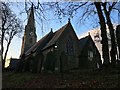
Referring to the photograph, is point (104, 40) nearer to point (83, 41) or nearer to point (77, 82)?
point (77, 82)

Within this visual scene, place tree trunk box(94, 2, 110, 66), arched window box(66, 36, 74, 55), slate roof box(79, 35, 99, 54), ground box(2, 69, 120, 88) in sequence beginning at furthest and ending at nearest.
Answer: slate roof box(79, 35, 99, 54), arched window box(66, 36, 74, 55), tree trunk box(94, 2, 110, 66), ground box(2, 69, 120, 88)

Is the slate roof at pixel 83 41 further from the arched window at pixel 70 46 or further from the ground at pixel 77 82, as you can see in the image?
the ground at pixel 77 82

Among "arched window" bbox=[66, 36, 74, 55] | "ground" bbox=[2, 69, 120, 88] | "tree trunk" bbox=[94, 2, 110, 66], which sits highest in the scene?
"arched window" bbox=[66, 36, 74, 55]

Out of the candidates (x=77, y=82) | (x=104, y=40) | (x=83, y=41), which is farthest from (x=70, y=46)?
(x=77, y=82)

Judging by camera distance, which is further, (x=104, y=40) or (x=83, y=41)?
(x=83, y=41)

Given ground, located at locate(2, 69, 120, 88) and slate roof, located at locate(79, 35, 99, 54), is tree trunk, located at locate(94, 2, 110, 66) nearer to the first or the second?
ground, located at locate(2, 69, 120, 88)

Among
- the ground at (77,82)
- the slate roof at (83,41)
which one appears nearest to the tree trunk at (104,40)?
the ground at (77,82)

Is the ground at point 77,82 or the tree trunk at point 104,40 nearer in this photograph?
the ground at point 77,82

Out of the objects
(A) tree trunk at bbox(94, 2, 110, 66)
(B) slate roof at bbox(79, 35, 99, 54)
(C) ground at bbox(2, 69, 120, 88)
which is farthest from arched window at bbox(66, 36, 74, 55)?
(C) ground at bbox(2, 69, 120, 88)

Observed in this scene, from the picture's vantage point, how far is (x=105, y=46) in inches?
544

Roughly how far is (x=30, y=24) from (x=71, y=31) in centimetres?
2497

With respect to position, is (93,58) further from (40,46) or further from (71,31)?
(40,46)

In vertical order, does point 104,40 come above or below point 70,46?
below

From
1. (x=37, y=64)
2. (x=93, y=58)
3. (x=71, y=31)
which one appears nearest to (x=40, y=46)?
(x=71, y=31)
